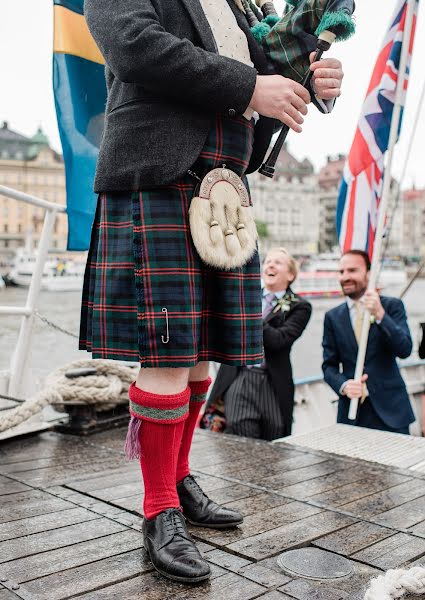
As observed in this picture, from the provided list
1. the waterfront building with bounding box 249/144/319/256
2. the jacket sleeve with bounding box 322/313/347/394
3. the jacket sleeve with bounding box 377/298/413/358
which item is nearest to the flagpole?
the jacket sleeve with bounding box 377/298/413/358

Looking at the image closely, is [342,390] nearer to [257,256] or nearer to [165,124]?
[257,256]

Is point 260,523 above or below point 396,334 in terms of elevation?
below

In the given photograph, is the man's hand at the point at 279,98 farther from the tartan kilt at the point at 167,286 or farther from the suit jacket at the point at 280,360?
the suit jacket at the point at 280,360

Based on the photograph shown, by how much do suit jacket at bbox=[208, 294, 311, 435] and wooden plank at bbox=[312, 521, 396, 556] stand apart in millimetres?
1976

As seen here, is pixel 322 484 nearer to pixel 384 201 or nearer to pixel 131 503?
pixel 131 503

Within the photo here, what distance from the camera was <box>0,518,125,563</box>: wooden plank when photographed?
167 centimetres

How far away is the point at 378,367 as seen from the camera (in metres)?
3.86

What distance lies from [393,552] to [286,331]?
230cm

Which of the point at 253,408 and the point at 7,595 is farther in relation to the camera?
the point at 253,408

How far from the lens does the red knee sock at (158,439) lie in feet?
5.37

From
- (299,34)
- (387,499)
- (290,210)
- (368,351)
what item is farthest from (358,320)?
(290,210)

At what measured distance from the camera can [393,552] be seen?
1727 mm

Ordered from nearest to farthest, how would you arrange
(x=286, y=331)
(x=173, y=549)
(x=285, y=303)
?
1. (x=173, y=549)
2. (x=286, y=331)
3. (x=285, y=303)

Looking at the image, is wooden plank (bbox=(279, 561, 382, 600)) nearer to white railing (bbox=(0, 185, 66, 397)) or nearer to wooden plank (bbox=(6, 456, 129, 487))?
wooden plank (bbox=(6, 456, 129, 487))
